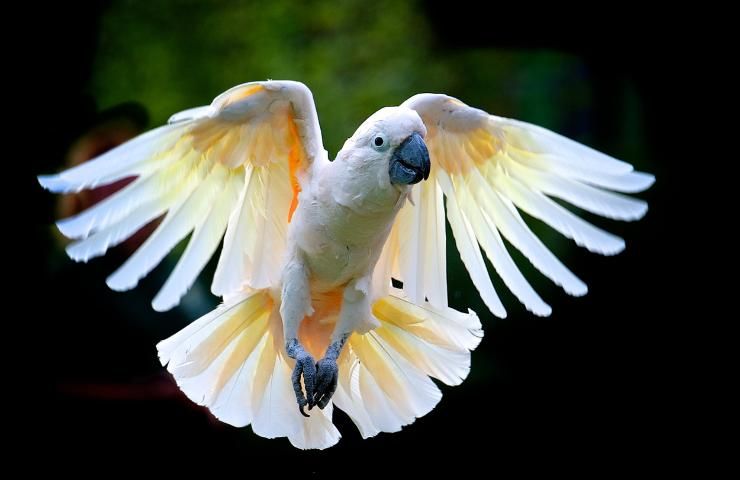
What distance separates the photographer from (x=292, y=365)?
2385 millimetres

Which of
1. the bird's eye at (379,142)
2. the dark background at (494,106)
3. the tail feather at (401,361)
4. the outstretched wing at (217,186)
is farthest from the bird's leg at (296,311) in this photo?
the dark background at (494,106)

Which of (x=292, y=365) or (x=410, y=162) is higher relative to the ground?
(x=410, y=162)

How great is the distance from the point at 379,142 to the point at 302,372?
618 mm

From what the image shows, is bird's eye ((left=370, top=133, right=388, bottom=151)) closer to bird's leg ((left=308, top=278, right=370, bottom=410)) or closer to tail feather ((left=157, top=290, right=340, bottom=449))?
bird's leg ((left=308, top=278, right=370, bottom=410))

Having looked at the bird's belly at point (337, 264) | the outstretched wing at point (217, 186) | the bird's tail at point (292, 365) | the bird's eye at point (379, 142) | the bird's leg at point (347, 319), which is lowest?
the bird's tail at point (292, 365)

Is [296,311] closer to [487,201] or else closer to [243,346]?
[243,346]

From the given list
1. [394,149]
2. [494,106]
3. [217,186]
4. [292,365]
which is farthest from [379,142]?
[494,106]

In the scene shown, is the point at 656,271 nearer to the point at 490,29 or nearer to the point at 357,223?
the point at 490,29

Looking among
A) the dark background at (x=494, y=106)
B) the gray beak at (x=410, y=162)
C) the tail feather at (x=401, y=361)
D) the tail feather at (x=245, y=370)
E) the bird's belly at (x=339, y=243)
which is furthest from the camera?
the dark background at (x=494, y=106)

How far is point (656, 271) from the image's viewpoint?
389 cm

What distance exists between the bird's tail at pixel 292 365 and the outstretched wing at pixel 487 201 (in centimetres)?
14

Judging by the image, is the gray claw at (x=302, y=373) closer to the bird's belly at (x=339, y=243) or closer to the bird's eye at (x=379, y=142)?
the bird's belly at (x=339, y=243)

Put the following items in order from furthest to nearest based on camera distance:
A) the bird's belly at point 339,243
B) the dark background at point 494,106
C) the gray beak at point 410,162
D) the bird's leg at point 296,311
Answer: the dark background at point 494,106, the bird's leg at point 296,311, the bird's belly at point 339,243, the gray beak at point 410,162

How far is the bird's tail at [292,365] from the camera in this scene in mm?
2340
